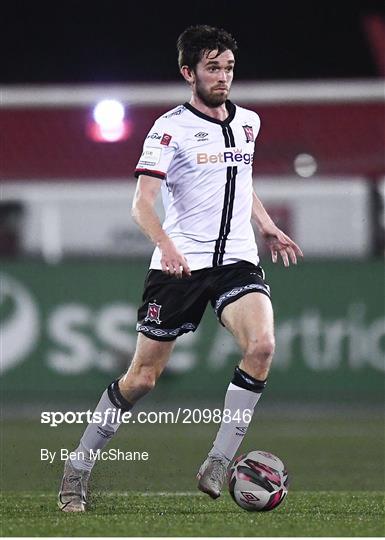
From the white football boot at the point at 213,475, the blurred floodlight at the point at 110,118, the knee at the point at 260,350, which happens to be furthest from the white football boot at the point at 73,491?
the blurred floodlight at the point at 110,118

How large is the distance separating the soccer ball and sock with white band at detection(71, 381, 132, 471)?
0.67m

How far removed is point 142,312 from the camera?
24.8 ft

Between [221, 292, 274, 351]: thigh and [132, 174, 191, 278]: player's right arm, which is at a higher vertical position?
[132, 174, 191, 278]: player's right arm

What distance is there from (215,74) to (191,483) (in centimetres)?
285

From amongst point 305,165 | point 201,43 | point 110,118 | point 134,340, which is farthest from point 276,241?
point 305,165

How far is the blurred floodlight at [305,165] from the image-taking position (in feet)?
48.8

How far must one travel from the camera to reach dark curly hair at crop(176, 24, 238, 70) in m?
7.58

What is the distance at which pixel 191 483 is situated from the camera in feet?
30.2

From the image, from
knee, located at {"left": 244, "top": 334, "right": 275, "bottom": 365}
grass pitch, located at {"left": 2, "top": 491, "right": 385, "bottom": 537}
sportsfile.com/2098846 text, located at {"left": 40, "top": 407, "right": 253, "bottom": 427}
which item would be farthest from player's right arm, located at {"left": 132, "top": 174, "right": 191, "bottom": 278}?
sportsfile.com/2098846 text, located at {"left": 40, "top": 407, "right": 253, "bottom": 427}

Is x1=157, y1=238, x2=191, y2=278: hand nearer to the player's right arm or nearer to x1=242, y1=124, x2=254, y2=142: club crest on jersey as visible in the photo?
the player's right arm

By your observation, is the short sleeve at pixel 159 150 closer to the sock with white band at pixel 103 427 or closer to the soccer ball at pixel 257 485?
the sock with white band at pixel 103 427

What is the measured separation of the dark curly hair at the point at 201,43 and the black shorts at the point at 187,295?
108 cm

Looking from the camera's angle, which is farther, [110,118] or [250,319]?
[110,118]

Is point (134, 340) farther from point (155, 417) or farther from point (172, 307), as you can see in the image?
point (172, 307)
